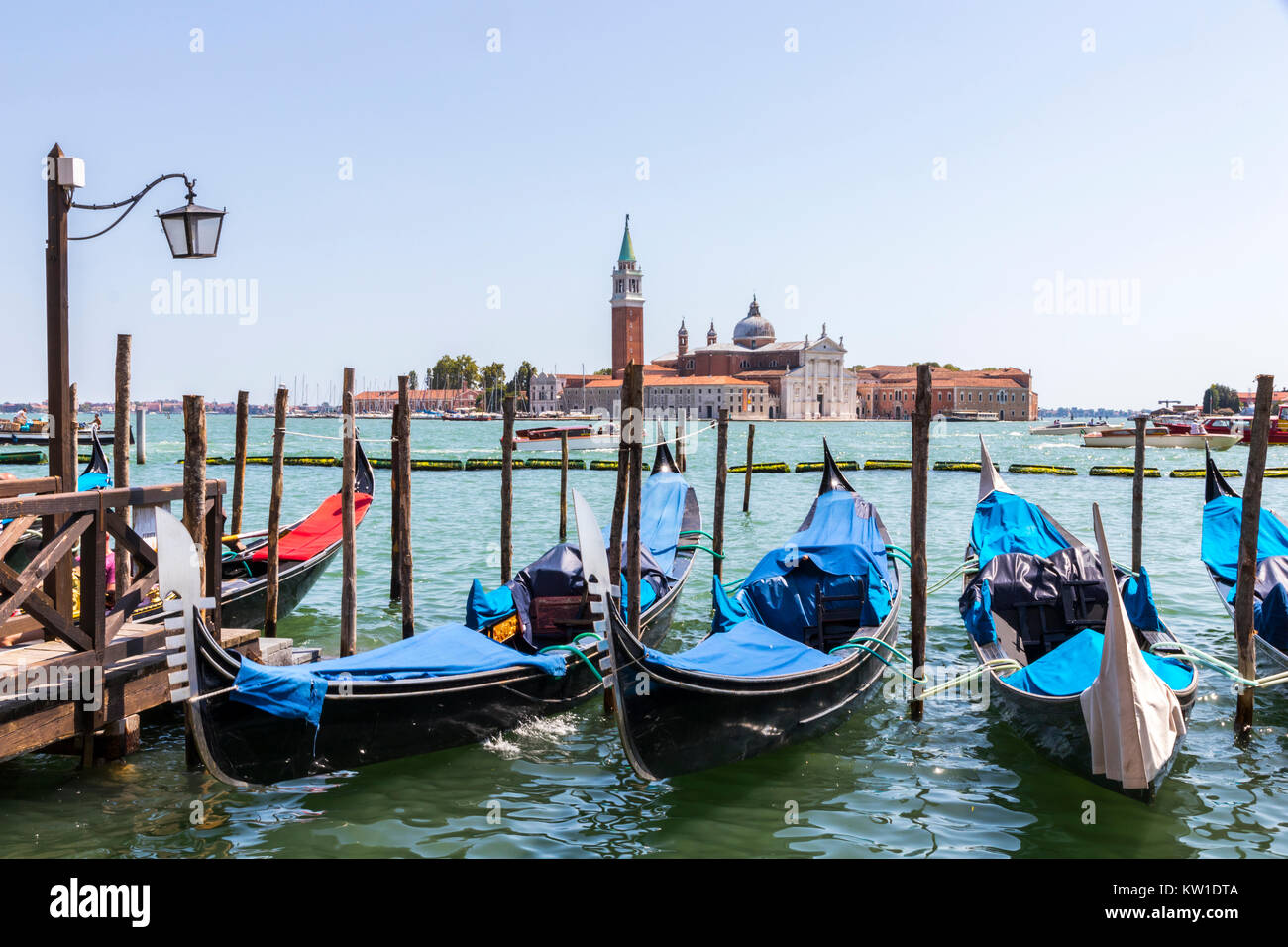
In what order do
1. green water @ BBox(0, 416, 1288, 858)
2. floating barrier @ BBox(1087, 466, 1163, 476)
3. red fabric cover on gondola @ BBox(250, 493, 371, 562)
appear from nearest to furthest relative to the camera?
green water @ BBox(0, 416, 1288, 858) < red fabric cover on gondola @ BBox(250, 493, 371, 562) < floating barrier @ BBox(1087, 466, 1163, 476)

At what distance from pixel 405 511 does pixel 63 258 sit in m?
2.64

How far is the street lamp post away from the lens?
4.44 meters

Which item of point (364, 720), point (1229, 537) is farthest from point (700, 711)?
point (1229, 537)

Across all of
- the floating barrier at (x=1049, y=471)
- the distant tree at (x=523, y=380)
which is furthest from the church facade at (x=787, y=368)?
the floating barrier at (x=1049, y=471)

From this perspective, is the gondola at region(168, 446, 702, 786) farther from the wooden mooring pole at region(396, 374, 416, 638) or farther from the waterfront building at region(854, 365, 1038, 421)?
the waterfront building at region(854, 365, 1038, 421)

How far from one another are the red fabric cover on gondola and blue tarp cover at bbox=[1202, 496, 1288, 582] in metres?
6.11

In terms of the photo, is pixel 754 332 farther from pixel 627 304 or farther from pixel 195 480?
pixel 195 480

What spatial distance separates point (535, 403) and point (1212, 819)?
291ft

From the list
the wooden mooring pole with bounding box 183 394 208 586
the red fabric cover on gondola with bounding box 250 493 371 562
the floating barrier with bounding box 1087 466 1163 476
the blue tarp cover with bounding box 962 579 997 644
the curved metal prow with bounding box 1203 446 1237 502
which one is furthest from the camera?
the floating barrier with bounding box 1087 466 1163 476

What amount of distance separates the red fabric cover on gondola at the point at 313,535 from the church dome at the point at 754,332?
80.2 metres

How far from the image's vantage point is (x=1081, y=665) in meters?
4.67

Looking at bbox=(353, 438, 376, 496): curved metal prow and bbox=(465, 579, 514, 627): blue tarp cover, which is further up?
bbox=(353, 438, 376, 496): curved metal prow

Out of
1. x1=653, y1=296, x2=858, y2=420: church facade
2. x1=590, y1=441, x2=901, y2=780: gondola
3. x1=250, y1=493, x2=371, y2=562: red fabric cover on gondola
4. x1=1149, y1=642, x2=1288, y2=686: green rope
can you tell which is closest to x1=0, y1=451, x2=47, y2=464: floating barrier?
x1=250, y1=493, x2=371, y2=562: red fabric cover on gondola
